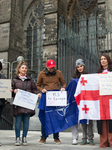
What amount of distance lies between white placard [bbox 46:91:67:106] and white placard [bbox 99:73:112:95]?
2.46 ft

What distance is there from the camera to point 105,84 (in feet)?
12.8

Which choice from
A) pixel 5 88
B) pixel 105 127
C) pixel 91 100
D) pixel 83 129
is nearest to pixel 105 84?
pixel 91 100

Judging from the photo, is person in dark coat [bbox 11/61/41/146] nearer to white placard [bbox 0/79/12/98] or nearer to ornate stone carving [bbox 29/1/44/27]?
white placard [bbox 0/79/12/98]

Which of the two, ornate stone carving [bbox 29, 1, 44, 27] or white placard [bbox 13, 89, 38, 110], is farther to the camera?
ornate stone carving [bbox 29, 1, 44, 27]

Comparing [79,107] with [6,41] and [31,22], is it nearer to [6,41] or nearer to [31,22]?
[6,41]

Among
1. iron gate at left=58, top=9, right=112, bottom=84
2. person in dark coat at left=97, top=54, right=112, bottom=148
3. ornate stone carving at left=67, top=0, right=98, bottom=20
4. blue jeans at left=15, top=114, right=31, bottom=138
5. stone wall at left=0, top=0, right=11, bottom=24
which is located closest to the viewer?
person in dark coat at left=97, top=54, right=112, bottom=148

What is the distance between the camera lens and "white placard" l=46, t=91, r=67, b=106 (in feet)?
14.1

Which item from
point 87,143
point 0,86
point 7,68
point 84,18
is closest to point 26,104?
point 0,86

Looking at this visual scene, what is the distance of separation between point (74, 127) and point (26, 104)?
1003 millimetres

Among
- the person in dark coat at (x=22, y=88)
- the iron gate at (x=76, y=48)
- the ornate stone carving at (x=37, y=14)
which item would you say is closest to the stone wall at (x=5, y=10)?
the ornate stone carving at (x=37, y=14)

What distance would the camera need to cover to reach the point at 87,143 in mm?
4090

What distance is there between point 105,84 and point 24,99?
4.91 ft

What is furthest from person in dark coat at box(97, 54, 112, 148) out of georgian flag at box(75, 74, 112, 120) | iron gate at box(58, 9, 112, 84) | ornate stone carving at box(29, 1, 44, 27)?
ornate stone carving at box(29, 1, 44, 27)

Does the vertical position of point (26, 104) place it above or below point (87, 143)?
above
